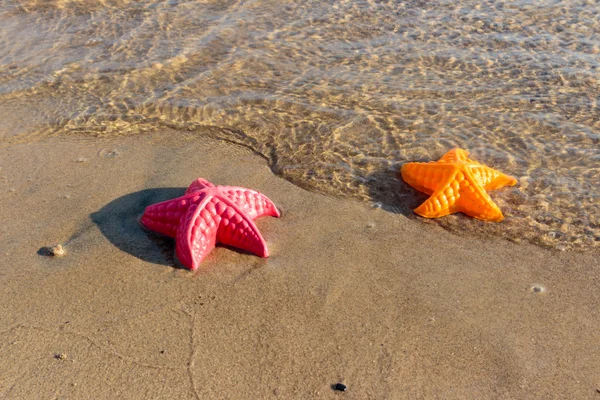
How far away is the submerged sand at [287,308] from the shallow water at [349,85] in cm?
52

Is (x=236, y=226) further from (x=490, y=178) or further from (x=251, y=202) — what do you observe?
(x=490, y=178)

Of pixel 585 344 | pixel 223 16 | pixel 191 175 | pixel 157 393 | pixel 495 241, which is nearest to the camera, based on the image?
pixel 157 393

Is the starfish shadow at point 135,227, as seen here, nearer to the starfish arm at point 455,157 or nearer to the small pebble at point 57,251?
the small pebble at point 57,251

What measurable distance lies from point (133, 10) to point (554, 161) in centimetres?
658

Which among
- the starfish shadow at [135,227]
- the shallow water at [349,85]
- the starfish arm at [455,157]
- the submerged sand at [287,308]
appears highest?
the starfish arm at [455,157]

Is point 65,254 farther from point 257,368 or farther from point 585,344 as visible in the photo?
point 585,344

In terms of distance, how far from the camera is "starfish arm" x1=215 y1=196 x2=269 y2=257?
3.84 metres

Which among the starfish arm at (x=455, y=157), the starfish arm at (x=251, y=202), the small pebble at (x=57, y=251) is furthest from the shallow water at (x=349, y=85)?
the small pebble at (x=57, y=251)

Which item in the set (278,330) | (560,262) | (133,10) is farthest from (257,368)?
(133,10)

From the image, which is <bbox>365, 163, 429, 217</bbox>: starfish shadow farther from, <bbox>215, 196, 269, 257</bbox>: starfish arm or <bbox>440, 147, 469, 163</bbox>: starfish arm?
<bbox>215, 196, 269, 257</bbox>: starfish arm

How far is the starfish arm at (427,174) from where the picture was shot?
4.48 m

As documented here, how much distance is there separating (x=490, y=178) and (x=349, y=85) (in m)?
2.50

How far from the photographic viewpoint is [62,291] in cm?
366

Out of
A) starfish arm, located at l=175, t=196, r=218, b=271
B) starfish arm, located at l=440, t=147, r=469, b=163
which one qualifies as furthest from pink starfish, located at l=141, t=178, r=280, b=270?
starfish arm, located at l=440, t=147, r=469, b=163
